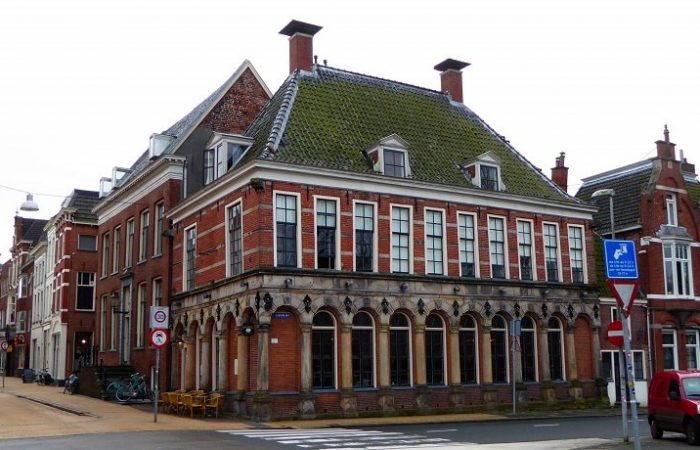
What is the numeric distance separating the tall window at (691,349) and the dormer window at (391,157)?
1884 centimetres

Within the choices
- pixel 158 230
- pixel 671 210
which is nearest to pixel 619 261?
pixel 158 230

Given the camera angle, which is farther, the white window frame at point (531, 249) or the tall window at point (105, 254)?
the tall window at point (105, 254)

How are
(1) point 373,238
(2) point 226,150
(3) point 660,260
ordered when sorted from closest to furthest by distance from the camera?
1. (1) point 373,238
2. (2) point 226,150
3. (3) point 660,260

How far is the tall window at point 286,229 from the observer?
27.1m

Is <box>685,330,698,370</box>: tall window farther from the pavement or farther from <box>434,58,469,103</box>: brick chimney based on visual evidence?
<box>434,58,469,103</box>: brick chimney

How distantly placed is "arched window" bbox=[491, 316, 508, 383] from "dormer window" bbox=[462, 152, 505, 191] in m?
5.51

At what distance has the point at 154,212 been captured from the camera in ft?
124

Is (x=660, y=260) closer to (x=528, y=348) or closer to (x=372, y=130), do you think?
(x=528, y=348)

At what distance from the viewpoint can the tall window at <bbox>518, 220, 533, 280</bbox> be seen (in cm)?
3309

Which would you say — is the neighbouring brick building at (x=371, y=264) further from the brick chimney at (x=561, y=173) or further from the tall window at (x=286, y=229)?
the brick chimney at (x=561, y=173)

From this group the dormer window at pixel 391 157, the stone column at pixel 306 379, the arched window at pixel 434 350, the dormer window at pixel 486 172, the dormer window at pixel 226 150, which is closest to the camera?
the stone column at pixel 306 379

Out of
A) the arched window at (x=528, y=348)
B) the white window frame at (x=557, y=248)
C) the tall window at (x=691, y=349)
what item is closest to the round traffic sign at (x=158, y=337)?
the arched window at (x=528, y=348)

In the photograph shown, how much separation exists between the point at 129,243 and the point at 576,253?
22458mm

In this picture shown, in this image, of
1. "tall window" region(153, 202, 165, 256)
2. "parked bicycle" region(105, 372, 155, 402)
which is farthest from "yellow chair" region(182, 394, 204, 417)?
"tall window" region(153, 202, 165, 256)
